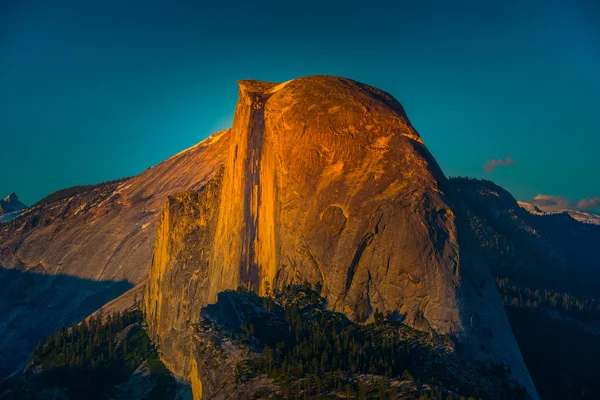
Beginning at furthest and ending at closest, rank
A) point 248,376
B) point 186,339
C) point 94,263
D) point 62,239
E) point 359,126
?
point 62,239, point 94,263, point 186,339, point 359,126, point 248,376

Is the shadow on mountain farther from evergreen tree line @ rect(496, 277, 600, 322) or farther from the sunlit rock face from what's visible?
evergreen tree line @ rect(496, 277, 600, 322)

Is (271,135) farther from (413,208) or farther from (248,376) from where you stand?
(248,376)

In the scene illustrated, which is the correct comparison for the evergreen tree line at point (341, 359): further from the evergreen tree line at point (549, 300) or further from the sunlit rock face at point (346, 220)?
the evergreen tree line at point (549, 300)

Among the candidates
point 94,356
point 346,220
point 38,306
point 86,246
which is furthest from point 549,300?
point 38,306

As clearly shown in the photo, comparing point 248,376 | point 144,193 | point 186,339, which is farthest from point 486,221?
point 248,376

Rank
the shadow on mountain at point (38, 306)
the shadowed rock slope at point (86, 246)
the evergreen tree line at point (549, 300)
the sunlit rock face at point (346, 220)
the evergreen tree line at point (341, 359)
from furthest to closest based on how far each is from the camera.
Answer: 1. the shadowed rock slope at point (86, 246)
2. the shadow on mountain at point (38, 306)
3. the evergreen tree line at point (549, 300)
4. the sunlit rock face at point (346, 220)
5. the evergreen tree line at point (341, 359)

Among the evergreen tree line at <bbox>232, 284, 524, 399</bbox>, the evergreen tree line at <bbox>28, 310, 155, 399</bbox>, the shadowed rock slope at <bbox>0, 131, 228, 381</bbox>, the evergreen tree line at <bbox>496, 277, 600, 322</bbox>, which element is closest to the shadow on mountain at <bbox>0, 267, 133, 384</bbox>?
the shadowed rock slope at <bbox>0, 131, 228, 381</bbox>

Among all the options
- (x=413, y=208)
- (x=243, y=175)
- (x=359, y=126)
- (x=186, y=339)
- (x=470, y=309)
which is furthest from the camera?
(x=186, y=339)

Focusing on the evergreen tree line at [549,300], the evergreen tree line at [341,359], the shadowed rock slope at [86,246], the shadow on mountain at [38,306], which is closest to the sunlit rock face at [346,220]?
the evergreen tree line at [341,359]
